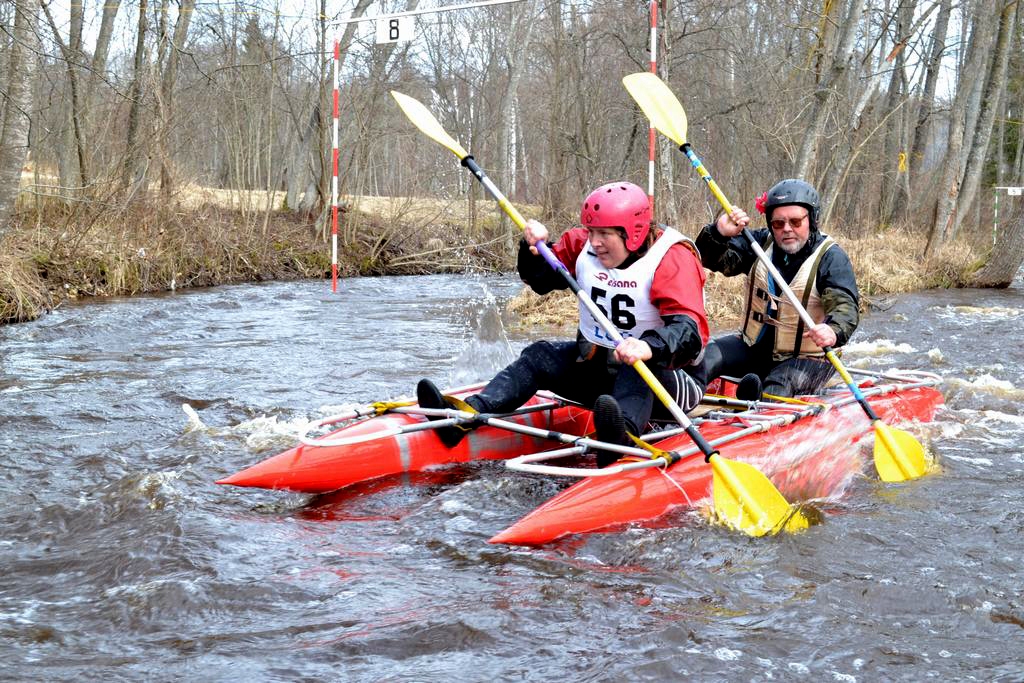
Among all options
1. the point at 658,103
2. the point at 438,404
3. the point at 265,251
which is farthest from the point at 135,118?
the point at 438,404

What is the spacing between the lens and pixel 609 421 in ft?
13.6

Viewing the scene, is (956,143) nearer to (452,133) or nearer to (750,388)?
(452,133)

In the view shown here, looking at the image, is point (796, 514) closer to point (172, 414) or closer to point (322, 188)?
point (172, 414)

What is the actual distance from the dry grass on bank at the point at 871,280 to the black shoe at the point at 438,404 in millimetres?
5244

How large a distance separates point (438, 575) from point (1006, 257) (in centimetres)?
1356

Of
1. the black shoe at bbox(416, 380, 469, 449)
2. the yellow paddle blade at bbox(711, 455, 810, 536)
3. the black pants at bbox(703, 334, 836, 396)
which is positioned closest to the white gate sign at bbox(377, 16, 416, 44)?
the black pants at bbox(703, 334, 836, 396)

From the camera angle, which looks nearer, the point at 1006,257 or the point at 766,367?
the point at 766,367

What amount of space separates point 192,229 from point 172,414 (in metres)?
8.57

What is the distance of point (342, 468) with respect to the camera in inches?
178

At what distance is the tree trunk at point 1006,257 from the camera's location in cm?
1478

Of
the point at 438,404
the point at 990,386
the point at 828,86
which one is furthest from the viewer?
the point at 828,86

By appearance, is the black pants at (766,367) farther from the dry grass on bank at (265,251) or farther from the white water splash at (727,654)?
the dry grass on bank at (265,251)

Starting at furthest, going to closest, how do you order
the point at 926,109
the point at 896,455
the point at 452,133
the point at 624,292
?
the point at 926,109 → the point at 452,133 → the point at 896,455 → the point at 624,292

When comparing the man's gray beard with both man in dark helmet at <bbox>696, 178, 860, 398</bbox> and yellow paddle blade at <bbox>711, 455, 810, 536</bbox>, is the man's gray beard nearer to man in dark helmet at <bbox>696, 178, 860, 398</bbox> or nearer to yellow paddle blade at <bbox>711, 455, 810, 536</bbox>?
man in dark helmet at <bbox>696, 178, 860, 398</bbox>
